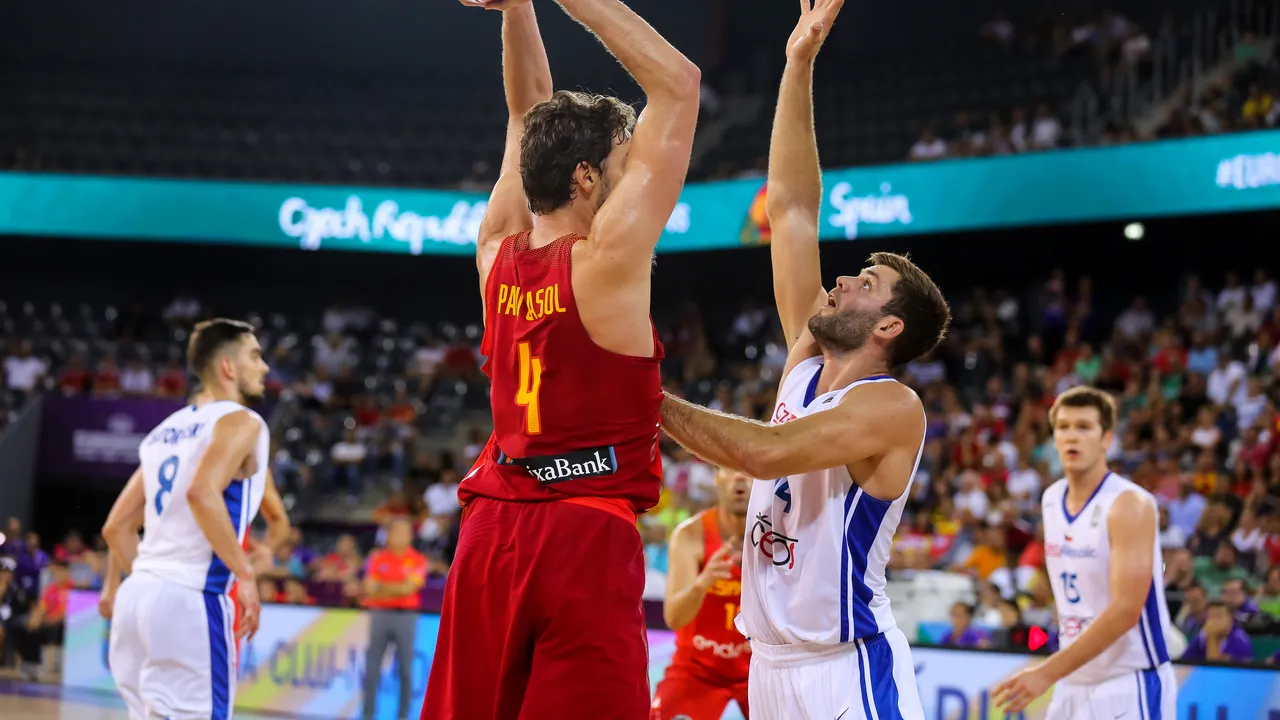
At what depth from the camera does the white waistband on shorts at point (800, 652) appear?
148 inches

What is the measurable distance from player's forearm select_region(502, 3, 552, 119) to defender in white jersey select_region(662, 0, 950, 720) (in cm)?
88

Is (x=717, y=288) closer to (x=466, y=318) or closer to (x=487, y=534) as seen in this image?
(x=466, y=318)

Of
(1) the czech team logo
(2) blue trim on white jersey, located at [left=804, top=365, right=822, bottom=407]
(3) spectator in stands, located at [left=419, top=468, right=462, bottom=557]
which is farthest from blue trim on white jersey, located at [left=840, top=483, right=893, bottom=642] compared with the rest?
(3) spectator in stands, located at [left=419, top=468, right=462, bottom=557]

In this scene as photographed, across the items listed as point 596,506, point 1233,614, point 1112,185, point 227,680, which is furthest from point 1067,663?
point 1112,185

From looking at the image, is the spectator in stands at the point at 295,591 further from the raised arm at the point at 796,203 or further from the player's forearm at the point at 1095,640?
the raised arm at the point at 796,203

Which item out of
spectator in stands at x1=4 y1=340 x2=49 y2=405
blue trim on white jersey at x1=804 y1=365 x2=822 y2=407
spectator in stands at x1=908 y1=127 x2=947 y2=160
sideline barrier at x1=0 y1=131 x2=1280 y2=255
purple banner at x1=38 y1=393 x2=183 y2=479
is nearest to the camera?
blue trim on white jersey at x1=804 y1=365 x2=822 y2=407

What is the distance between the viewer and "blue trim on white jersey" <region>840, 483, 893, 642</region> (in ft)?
12.2

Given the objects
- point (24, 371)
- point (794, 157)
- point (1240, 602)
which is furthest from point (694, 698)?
point (24, 371)

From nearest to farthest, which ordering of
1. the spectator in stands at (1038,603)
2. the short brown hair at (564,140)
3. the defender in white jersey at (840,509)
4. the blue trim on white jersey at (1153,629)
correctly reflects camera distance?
the short brown hair at (564,140) → the defender in white jersey at (840,509) → the blue trim on white jersey at (1153,629) → the spectator in stands at (1038,603)

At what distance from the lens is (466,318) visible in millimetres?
22766

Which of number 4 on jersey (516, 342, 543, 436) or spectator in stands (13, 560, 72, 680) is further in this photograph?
spectator in stands (13, 560, 72, 680)

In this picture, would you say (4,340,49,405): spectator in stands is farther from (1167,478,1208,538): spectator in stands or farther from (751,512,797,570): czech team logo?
(751,512,797,570): czech team logo

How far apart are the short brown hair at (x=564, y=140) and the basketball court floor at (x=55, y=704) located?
8065mm

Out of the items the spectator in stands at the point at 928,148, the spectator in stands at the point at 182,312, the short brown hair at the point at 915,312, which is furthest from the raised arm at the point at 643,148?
the spectator in stands at the point at 182,312
